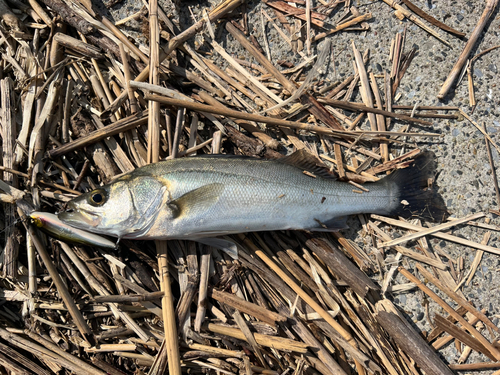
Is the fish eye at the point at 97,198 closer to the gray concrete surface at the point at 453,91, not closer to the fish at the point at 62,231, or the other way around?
the fish at the point at 62,231

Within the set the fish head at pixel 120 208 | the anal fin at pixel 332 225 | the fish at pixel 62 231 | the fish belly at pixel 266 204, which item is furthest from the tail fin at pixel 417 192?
the fish at pixel 62 231

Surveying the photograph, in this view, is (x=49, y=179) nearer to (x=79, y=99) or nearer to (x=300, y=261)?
(x=79, y=99)

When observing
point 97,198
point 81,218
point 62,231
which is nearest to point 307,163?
point 97,198

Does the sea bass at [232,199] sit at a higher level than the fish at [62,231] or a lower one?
higher

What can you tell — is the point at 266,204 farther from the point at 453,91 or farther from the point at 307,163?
the point at 453,91

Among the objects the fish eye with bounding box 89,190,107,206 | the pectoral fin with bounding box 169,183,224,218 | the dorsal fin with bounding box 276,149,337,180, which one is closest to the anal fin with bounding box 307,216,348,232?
the dorsal fin with bounding box 276,149,337,180
